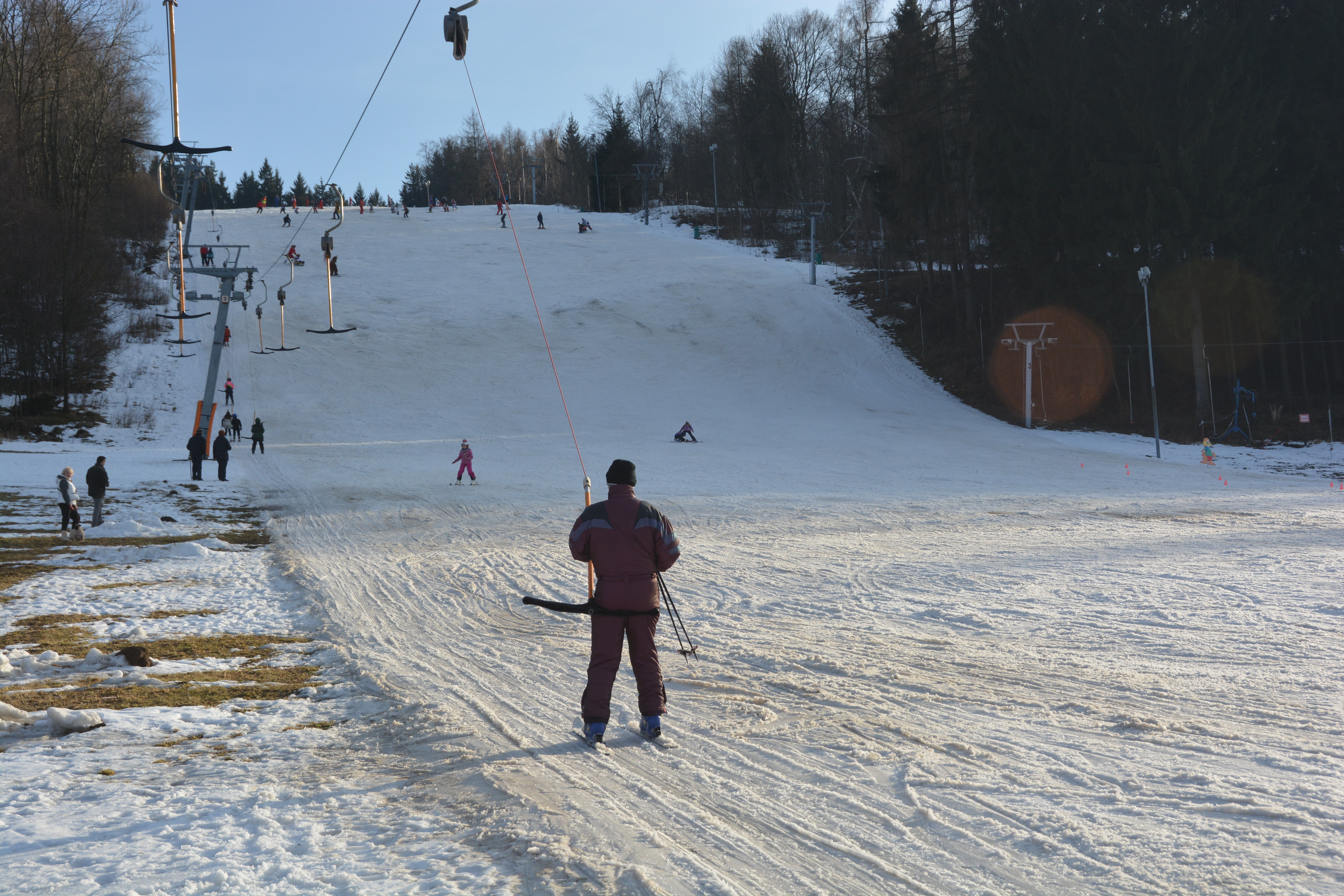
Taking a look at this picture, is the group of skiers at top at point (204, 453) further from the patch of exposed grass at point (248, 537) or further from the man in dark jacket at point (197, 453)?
the patch of exposed grass at point (248, 537)

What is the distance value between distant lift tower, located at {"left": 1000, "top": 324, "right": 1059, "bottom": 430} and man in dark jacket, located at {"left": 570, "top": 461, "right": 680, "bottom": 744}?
3032 centimetres

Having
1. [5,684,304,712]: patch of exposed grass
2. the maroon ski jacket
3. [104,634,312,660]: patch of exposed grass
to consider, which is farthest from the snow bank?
the maroon ski jacket

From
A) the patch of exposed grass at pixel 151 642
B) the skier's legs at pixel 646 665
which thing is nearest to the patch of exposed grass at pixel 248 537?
the patch of exposed grass at pixel 151 642

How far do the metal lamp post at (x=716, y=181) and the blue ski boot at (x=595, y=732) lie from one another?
63.3m

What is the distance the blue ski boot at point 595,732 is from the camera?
5852mm

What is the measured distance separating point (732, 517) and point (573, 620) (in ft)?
26.0

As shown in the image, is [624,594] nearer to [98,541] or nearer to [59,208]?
[98,541]

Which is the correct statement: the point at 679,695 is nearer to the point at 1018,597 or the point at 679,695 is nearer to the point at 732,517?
the point at 1018,597

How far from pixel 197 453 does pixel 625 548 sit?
68.7 ft

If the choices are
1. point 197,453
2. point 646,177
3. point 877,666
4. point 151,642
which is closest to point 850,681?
point 877,666

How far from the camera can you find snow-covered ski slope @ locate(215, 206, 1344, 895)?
4277 millimetres

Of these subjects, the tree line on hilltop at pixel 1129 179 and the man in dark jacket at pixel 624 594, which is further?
the tree line on hilltop at pixel 1129 179

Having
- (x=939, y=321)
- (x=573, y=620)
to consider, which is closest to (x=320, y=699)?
(x=573, y=620)

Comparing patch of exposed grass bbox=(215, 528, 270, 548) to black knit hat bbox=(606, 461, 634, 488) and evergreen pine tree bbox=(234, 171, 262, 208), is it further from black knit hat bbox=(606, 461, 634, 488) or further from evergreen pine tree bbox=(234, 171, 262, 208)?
evergreen pine tree bbox=(234, 171, 262, 208)
